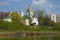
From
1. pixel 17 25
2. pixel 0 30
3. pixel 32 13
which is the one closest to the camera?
pixel 0 30

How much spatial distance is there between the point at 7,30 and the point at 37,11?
28.7m

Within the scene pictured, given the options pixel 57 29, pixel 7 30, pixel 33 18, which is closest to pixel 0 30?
pixel 7 30

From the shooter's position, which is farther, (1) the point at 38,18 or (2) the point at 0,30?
(1) the point at 38,18

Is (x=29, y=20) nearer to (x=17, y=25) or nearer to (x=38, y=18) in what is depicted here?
(x=38, y=18)

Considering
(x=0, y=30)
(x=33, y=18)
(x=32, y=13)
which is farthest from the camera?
(x=32, y=13)

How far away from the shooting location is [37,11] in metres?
94.7

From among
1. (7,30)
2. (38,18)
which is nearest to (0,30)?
(7,30)

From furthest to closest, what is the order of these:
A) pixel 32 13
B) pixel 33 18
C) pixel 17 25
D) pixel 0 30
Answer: pixel 32 13 → pixel 33 18 → pixel 17 25 → pixel 0 30

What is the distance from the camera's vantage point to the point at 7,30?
222 ft

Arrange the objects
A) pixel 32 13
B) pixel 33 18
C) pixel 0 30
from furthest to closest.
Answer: pixel 32 13, pixel 33 18, pixel 0 30

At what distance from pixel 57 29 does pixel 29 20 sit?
19400 millimetres

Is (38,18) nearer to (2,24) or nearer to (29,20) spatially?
(29,20)

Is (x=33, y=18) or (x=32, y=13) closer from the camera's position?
(x=33, y=18)

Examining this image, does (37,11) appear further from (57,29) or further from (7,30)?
(7,30)
